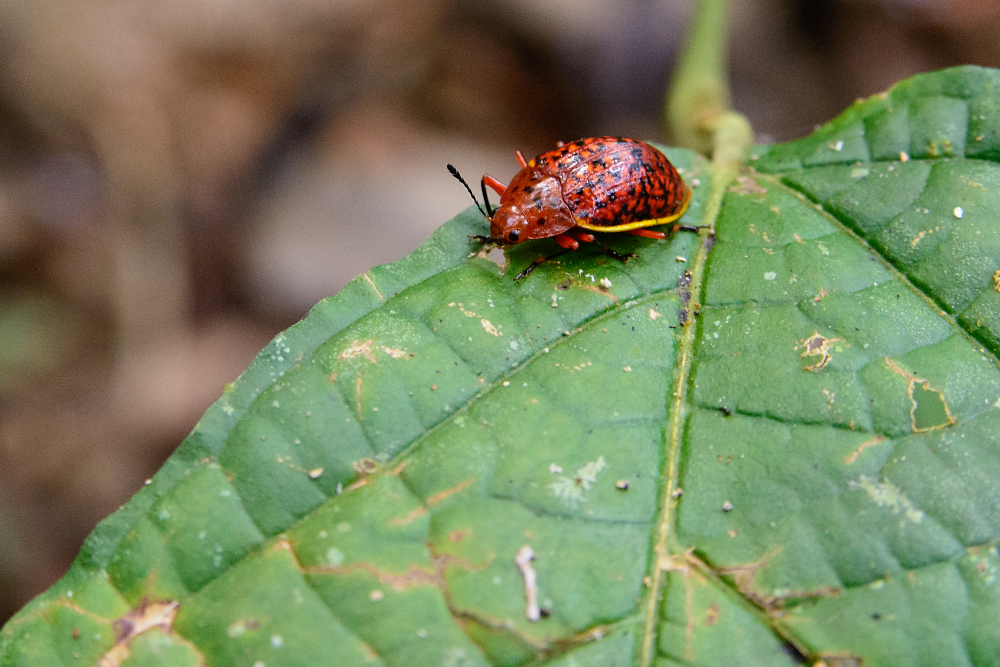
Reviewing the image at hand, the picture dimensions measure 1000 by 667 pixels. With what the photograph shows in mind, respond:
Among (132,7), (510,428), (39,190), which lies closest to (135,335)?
(39,190)

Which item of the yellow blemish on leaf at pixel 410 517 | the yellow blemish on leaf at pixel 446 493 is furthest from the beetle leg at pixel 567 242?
the yellow blemish on leaf at pixel 410 517

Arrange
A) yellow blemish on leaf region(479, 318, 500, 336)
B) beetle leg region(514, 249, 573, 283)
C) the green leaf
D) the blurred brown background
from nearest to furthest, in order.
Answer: the green leaf, yellow blemish on leaf region(479, 318, 500, 336), beetle leg region(514, 249, 573, 283), the blurred brown background

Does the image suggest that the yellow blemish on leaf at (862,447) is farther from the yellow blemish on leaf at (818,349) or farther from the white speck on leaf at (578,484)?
the white speck on leaf at (578,484)

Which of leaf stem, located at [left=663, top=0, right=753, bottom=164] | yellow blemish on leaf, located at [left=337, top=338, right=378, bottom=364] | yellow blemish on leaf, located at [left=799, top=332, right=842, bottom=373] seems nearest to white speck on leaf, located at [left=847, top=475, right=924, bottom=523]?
yellow blemish on leaf, located at [left=799, top=332, right=842, bottom=373]

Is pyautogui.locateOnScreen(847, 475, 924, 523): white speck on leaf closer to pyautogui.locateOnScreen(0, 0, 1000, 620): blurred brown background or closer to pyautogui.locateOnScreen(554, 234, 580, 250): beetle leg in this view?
pyautogui.locateOnScreen(554, 234, 580, 250): beetle leg

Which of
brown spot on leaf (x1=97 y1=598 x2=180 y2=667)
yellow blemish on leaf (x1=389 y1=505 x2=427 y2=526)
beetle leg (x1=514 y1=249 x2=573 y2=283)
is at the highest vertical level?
beetle leg (x1=514 y1=249 x2=573 y2=283)

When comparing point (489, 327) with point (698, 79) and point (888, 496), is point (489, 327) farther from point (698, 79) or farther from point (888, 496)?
point (698, 79)

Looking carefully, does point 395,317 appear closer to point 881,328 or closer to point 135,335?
point 881,328
